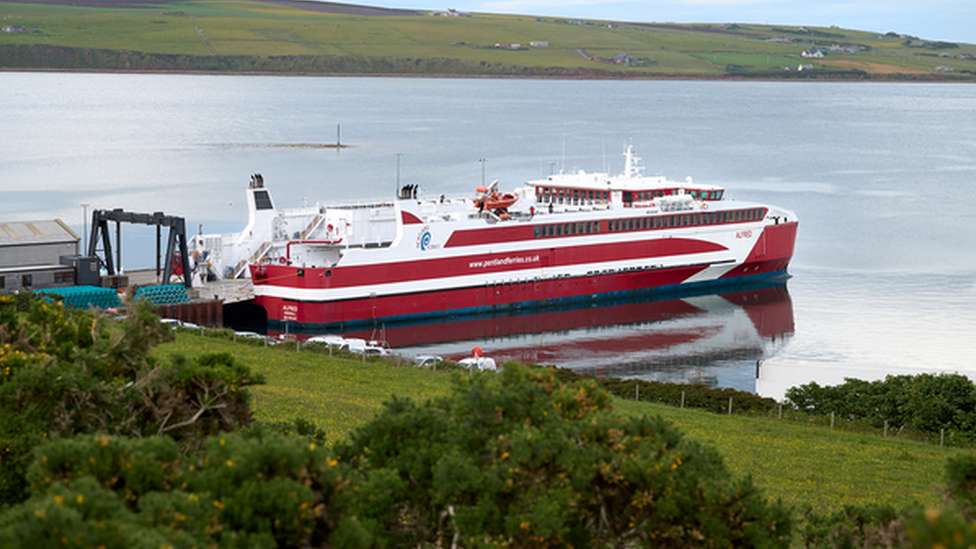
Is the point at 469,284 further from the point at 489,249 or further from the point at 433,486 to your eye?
the point at 433,486

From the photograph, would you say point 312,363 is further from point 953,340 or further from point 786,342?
point 953,340

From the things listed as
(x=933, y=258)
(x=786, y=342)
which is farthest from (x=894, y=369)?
(x=933, y=258)

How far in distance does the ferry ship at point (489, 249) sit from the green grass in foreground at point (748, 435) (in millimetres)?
14351

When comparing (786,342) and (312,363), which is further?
(786,342)

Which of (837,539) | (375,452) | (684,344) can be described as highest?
(375,452)

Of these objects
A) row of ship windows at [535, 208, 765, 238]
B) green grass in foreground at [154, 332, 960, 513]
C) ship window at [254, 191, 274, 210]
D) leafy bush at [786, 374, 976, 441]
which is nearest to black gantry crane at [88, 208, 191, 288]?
ship window at [254, 191, 274, 210]

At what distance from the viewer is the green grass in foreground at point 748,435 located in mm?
21656

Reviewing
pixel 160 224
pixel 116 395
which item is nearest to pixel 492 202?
pixel 160 224

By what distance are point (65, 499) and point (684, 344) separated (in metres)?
42.7

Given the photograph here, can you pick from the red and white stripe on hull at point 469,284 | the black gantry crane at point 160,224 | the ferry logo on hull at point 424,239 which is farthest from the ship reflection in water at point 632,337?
the black gantry crane at point 160,224

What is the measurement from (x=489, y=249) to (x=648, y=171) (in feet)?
182

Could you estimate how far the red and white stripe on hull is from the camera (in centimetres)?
4797

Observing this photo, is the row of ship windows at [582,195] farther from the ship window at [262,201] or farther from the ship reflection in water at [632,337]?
the ship window at [262,201]

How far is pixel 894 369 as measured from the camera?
119ft
